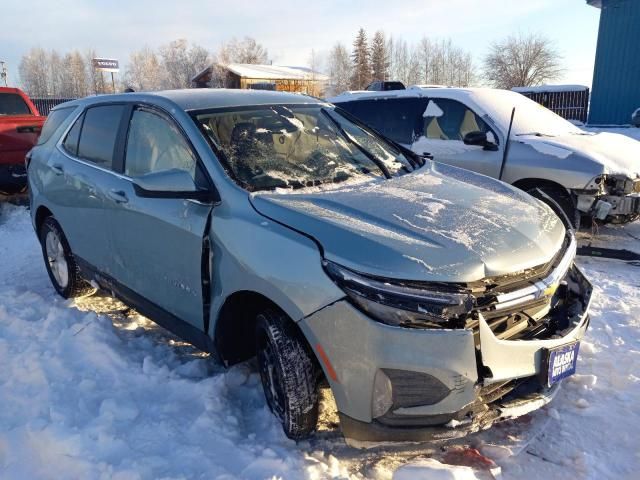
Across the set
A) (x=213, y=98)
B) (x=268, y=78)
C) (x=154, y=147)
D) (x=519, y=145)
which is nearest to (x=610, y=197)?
(x=519, y=145)

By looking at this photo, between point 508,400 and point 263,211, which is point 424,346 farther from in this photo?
point 263,211

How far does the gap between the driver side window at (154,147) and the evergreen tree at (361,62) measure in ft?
189

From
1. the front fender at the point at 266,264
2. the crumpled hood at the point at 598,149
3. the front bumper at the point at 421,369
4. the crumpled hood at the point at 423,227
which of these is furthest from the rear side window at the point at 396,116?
the front bumper at the point at 421,369

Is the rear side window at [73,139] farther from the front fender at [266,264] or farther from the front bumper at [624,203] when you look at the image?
the front bumper at [624,203]

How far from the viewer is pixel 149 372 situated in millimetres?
3164

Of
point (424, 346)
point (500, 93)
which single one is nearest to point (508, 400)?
point (424, 346)

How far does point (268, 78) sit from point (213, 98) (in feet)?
154

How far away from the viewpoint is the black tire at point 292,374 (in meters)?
2.43

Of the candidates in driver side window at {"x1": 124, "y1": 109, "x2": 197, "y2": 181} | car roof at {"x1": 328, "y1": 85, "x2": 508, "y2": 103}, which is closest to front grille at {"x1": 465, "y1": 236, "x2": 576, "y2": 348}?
driver side window at {"x1": 124, "y1": 109, "x2": 197, "y2": 181}

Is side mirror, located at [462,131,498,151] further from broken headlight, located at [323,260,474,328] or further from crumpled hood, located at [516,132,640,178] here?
broken headlight, located at [323,260,474,328]

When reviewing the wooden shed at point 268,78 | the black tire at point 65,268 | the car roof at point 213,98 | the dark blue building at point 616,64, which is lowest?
the black tire at point 65,268

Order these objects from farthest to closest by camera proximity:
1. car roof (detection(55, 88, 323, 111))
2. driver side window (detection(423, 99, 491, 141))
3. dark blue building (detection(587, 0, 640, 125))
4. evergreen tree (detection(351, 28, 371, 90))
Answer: evergreen tree (detection(351, 28, 371, 90))
dark blue building (detection(587, 0, 640, 125))
driver side window (detection(423, 99, 491, 141))
car roof (detection(55, 88, 323, 111))

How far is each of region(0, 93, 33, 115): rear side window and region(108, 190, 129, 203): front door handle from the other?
763 cm

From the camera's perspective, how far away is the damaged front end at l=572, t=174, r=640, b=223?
5.39m
